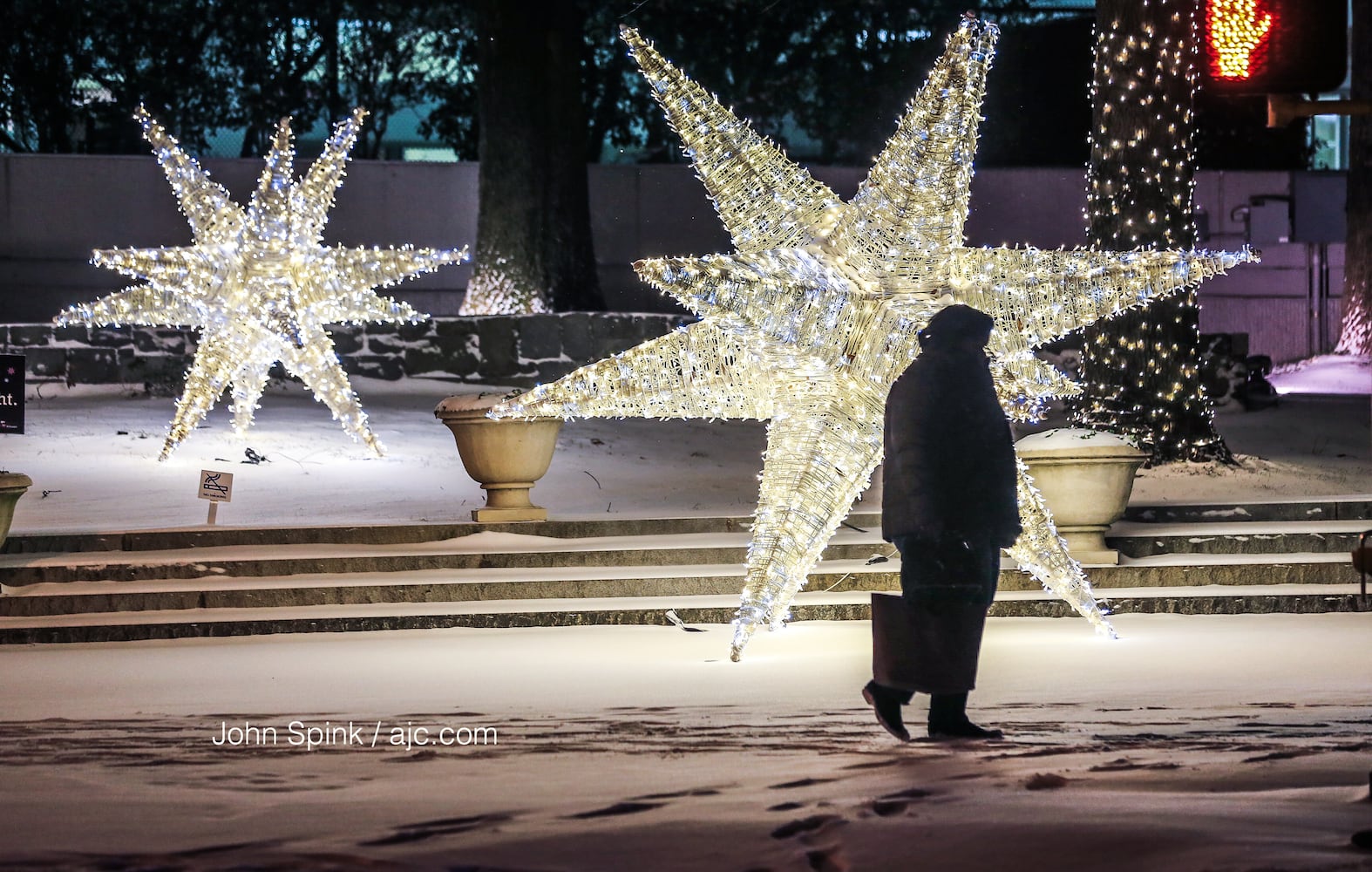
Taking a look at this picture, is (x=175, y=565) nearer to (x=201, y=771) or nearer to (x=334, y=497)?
(x=334, y=497)

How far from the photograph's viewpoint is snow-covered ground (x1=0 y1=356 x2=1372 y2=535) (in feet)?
40.6

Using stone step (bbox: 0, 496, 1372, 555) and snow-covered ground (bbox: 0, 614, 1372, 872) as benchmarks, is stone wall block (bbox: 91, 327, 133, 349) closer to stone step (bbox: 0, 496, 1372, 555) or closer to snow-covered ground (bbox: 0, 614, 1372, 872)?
stone step (bbox: 0, 496, 1372, 555)

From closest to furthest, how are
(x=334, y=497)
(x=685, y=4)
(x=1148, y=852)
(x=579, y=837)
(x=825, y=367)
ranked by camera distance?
(x=1148, y=852), (x=579, y=837), (x=825, y=367), (x=334, y=497), (x=685, y=4)

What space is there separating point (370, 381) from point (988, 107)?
11.1m

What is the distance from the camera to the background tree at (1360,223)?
21219 mm

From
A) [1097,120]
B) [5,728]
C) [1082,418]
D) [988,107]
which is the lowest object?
[5,728]

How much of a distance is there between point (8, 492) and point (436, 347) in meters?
7.71

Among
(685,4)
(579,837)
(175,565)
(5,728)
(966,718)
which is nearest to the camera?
(579,837)

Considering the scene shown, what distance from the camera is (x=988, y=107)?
24578 millimetres

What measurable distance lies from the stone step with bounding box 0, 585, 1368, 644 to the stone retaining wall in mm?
7655

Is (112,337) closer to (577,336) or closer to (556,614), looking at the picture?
(577,336)

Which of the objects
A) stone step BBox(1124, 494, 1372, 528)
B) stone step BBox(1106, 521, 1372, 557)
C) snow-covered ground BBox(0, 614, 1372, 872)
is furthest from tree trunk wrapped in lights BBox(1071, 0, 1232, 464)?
snow-covered ground BBox(0, 614, 1372, 872)

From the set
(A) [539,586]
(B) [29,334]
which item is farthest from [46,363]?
(A) [539,586]

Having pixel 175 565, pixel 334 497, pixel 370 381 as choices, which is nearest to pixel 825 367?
pixel 175 565
